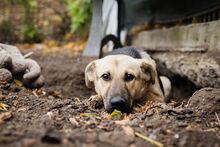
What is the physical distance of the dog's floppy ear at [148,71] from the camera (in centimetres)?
515

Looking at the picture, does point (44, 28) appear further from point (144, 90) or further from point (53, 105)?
point (53, 105)

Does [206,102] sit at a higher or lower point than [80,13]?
lower

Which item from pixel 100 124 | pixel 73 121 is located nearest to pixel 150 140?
pixel 100 124

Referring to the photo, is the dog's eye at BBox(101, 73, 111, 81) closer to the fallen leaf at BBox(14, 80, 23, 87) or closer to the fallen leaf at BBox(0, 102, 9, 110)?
the fallen leaf at BBox(14, 80, 23, 87)

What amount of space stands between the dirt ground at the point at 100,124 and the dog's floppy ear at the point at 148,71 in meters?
0.51

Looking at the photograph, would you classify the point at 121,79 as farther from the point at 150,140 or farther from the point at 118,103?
the point at 150,140

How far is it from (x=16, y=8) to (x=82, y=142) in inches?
484

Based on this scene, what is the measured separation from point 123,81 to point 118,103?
1.52ft

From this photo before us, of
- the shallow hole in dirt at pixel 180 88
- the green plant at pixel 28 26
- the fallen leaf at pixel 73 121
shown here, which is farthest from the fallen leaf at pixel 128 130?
the green plant at pixel 28 26

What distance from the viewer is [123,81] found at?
15.7 feet

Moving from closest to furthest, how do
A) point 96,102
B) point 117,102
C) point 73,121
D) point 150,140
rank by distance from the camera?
point 150,140, point 73,121, point 117,102, point 96,102

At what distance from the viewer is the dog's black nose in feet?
14.3

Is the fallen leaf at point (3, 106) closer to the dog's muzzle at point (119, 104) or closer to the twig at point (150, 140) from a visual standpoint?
the dog's muzzle at point (119, 104)

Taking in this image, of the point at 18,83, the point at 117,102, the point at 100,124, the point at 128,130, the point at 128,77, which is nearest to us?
the point at 128,130
